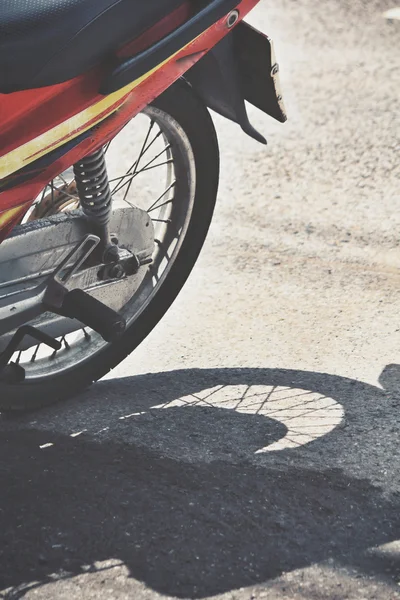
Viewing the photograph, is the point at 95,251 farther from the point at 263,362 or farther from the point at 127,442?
the point at 263,362

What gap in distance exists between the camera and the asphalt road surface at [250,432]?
2.54 metres

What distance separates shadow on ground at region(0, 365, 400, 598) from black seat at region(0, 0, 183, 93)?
1022 mm

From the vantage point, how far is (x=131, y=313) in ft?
10.9

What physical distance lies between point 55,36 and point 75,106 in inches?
7.4

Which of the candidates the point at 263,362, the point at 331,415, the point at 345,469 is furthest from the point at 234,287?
the point at 345,469

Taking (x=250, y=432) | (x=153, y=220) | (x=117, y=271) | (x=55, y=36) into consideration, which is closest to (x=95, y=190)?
(x=117, y=271)

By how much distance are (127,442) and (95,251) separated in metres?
0.53

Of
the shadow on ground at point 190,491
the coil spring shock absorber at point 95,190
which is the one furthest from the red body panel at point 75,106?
the shadow on ground at point 190,491

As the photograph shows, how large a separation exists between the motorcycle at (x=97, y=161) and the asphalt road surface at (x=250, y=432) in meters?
0.25

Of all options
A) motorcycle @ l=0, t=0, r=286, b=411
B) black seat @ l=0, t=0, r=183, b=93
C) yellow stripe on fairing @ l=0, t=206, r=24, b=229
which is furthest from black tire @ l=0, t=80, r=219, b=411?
yellow stripe on fairing @ l=0, t=206, r=24, b=229

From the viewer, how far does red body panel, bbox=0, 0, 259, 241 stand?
100.0 inches

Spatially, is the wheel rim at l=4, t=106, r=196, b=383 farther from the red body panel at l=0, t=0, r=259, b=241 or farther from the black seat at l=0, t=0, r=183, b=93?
the black seat at l=0, t=0, r=183, b=93

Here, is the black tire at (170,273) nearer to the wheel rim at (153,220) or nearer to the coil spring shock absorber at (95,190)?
the wheel rim at (153,220)

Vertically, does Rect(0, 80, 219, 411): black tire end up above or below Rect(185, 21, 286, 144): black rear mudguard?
below
